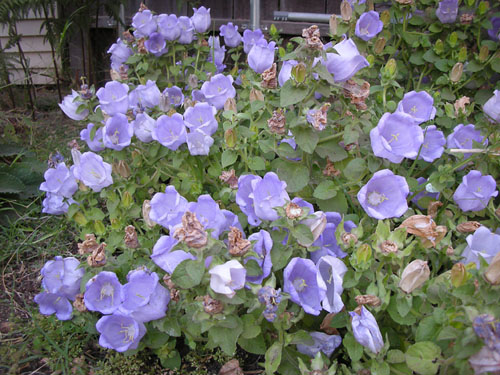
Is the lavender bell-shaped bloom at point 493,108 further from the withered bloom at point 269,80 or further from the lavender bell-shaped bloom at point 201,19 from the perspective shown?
the lavender bell-shaped bloom at point 201,19

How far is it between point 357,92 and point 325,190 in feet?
1.10

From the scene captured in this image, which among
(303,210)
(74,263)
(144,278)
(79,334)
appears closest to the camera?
(303,210)

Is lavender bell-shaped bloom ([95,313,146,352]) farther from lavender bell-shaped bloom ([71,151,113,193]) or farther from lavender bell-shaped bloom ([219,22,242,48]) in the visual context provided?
lavender bell-shaped bloom ([219,22,242,48])

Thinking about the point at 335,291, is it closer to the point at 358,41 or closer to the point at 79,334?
the point at 79,334

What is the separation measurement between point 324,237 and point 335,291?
0.25 m

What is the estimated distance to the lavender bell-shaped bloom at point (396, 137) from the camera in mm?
1398

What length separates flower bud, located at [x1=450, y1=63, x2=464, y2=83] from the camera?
2193 millimetres

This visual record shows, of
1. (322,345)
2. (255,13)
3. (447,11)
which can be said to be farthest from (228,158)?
(255,13)

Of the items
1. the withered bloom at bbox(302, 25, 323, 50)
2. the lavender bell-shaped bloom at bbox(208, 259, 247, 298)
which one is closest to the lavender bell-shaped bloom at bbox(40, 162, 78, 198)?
the lavender bell-shaped bloom at bbox(208, 259, 247, 298)

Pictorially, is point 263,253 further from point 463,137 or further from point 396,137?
point 463,137

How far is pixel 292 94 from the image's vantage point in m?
1.40

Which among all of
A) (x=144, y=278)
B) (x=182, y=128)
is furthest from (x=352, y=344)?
(x=182, y=128)

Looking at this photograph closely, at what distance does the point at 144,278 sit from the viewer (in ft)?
4.52

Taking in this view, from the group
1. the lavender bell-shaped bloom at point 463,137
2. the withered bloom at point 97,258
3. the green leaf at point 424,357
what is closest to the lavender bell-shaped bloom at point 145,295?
the withered bloom at point 97,258
